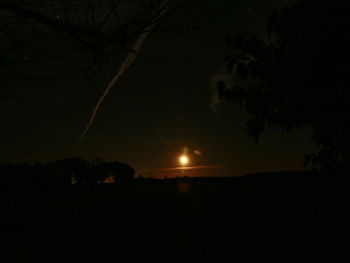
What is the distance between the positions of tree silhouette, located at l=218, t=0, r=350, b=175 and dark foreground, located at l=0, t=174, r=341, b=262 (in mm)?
1651

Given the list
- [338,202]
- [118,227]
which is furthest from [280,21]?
[118,227]

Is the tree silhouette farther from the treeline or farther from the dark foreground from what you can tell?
the treeline

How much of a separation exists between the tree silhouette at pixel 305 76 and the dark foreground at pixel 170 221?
1.65 m

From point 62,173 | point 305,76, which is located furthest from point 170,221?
point 62,173

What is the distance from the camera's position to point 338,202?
1040 cm

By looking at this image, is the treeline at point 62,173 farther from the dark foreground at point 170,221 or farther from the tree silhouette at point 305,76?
the tree silhouette at point 305,76

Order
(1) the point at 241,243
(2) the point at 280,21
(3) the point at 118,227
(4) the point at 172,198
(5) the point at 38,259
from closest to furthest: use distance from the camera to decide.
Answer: (5) the point at 38,259
(1) the point at 241,243
(3) the point at 118,227
(2) the point at 280,21
(4) the point at 172,198

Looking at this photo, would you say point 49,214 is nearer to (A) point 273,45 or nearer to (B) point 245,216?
(B) point 245,216

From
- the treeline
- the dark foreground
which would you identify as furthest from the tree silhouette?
the treeline

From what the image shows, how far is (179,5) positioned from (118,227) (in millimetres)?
6531

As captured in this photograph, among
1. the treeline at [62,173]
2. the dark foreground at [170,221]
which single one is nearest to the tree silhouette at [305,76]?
the dark foreground at [170,221]

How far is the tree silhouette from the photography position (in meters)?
9.94

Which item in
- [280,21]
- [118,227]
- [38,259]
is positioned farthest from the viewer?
[280,21]

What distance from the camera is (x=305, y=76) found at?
10117mm
